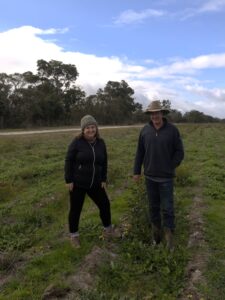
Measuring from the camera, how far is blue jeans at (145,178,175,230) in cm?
677

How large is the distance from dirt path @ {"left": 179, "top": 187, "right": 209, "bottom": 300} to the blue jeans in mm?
578

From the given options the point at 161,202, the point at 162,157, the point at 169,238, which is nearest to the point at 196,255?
the point at 169,238

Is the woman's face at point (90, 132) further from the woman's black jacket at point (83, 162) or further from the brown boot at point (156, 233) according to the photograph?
the brown boot at point (156, 233)

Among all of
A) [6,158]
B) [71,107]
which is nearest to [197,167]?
[6,158]

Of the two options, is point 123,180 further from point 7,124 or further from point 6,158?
point 7,124

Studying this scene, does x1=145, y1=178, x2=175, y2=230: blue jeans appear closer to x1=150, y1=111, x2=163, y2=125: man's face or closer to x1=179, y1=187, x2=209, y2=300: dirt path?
x1=179, y1=187, x2=209, y2=300: dirt path

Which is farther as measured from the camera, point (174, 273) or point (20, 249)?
point (20, 249)

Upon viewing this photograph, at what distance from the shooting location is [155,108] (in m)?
6.61

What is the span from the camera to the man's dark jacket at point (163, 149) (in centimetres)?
666

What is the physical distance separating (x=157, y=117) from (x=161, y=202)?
1336mm

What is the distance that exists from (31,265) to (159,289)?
1954 millimetres

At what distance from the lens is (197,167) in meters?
15.6

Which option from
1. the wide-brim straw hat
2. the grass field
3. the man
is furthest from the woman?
the wide-brim straw hat

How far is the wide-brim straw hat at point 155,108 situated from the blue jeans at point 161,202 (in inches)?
42.5
